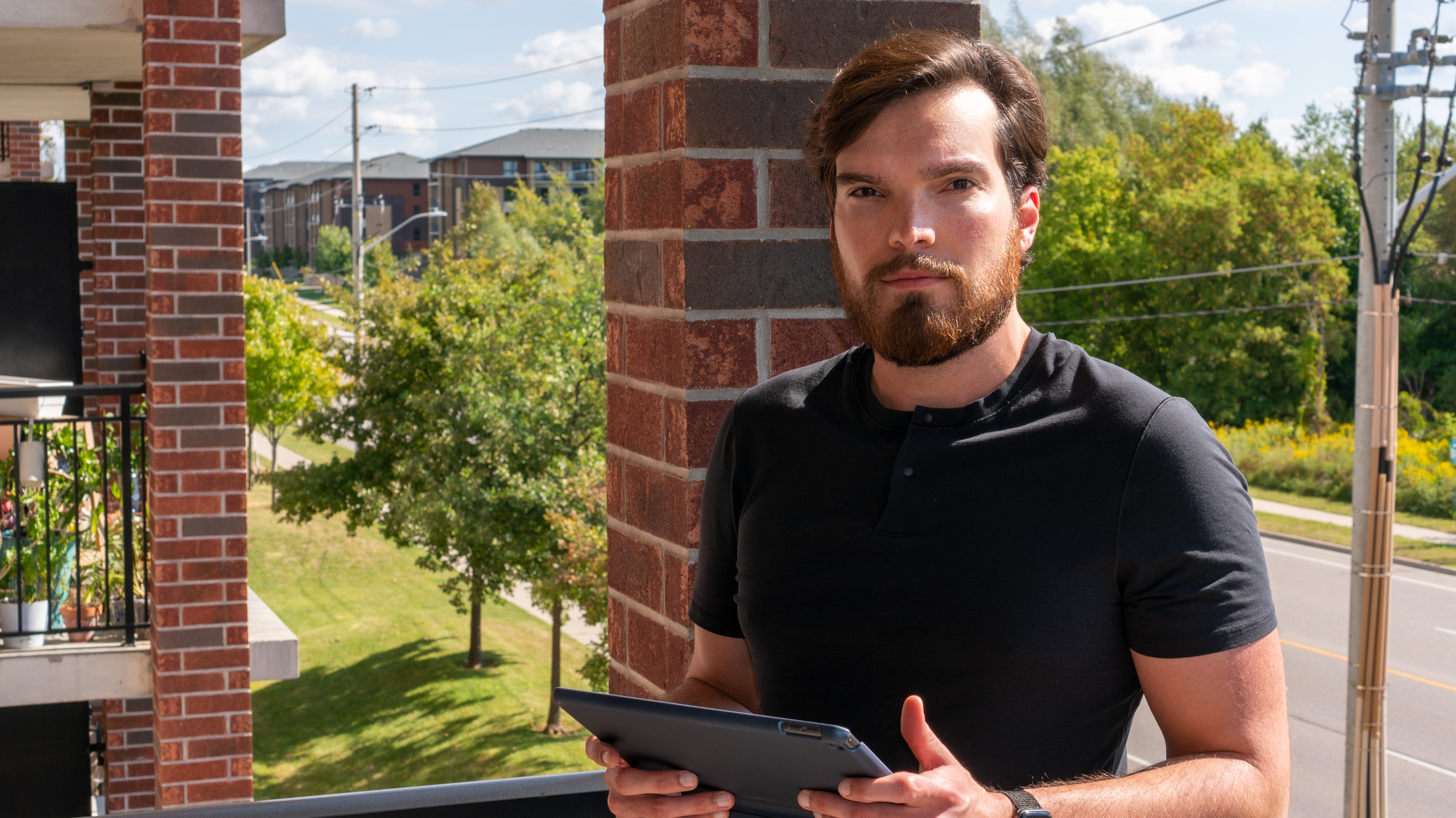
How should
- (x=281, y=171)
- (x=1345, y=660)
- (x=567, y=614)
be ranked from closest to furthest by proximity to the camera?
(x=1345, y=660), (x=567, y=614), (x=281, y=171)

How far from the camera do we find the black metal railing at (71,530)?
19.6 ft

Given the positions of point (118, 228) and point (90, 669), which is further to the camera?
point (118, 228)

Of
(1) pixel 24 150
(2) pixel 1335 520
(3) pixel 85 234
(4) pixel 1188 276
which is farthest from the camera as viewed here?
(4) pixel 1188 276

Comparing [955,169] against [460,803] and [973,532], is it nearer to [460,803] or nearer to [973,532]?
[973,532]

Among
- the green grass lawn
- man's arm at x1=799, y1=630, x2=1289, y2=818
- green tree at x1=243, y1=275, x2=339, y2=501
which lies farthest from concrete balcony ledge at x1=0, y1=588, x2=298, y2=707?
green tree at x1=243, y1=275, x2=339, y2=501

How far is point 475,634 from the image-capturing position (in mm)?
20953

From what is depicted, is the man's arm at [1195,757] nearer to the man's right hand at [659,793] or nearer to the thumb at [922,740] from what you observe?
the thumb at [922,740]

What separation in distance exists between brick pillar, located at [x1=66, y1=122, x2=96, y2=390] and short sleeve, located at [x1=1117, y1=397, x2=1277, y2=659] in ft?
26.6

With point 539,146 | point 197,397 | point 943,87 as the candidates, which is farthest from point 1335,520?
point 539,146

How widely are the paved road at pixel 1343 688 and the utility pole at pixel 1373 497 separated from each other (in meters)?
1.21

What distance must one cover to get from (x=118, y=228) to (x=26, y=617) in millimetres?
2376

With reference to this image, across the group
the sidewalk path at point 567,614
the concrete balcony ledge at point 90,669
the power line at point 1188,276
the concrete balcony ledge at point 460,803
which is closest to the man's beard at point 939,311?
the concrete balcony ledge at point 460,803

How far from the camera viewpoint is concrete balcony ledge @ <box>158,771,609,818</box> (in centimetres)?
153

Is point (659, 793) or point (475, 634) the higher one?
point (659, 793)
